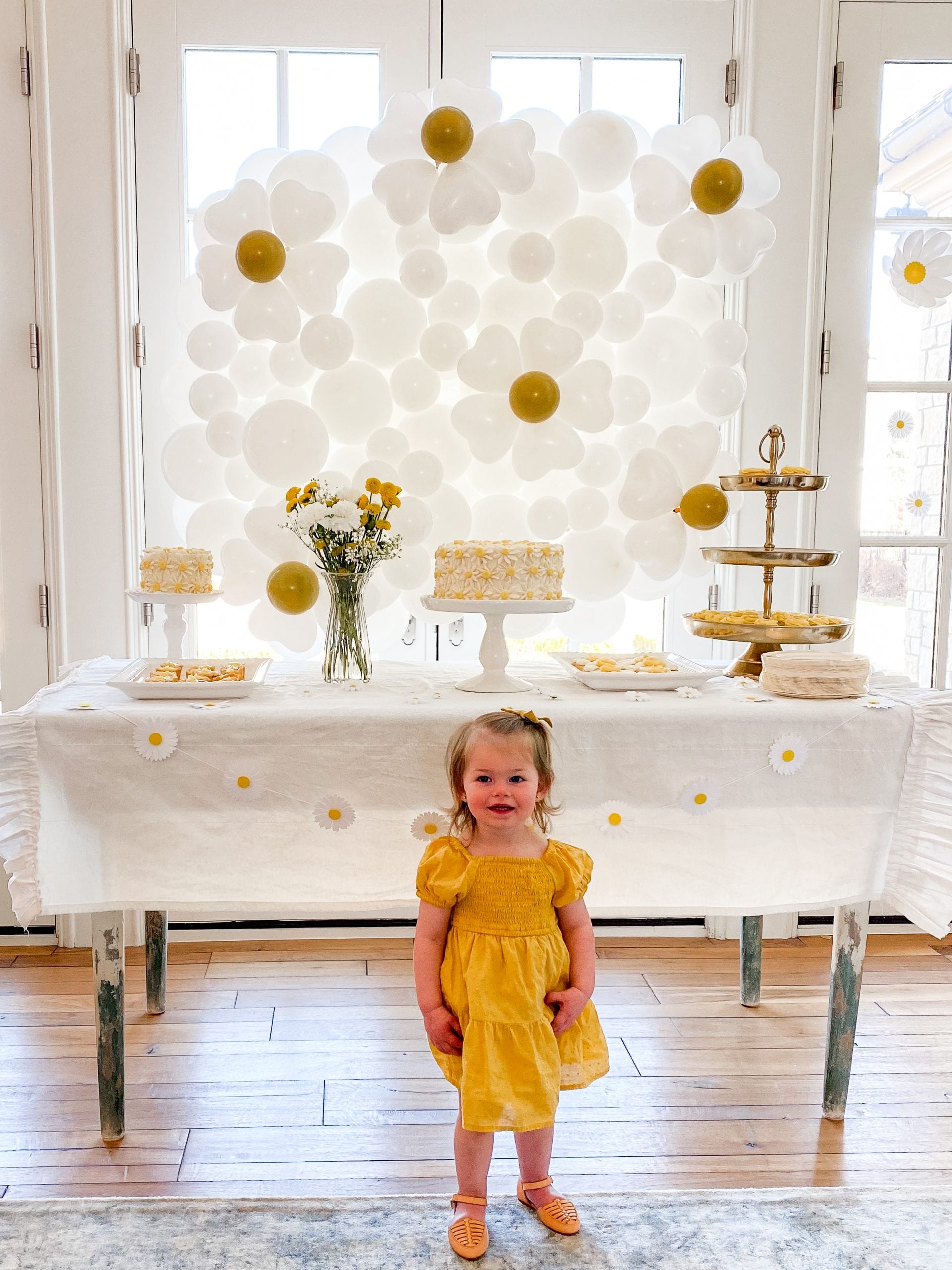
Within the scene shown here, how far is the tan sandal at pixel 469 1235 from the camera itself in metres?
1.58

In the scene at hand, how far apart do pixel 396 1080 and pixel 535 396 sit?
1.47 metres

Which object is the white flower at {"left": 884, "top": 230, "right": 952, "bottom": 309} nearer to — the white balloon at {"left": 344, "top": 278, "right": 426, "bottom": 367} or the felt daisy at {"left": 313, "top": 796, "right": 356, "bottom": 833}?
the white balloon at {"left": 344, "top": 278, "right": 426, "bottom": 367}

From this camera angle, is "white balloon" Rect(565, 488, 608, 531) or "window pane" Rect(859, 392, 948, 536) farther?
"window pane" Rect(859, 392, 948, 536)

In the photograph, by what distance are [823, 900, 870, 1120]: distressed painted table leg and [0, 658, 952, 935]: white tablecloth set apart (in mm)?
65

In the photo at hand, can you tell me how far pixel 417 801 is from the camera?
1908 millimetres

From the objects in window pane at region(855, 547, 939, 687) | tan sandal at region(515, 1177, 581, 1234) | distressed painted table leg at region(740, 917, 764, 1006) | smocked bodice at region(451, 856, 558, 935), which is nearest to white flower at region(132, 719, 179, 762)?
smocked bodice at region(451, 856, 558, 935)

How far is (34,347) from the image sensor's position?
270 centimetres

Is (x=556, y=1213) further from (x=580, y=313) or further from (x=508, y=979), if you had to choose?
(x=580, y=313)

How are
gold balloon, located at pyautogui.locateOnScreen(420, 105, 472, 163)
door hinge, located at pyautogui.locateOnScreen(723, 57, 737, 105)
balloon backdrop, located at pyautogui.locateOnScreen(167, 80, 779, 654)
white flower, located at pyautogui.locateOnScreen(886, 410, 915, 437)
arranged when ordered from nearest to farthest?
gold balloon, located at pyautogui.locateOnScreen(420, 105, 472, 163)
balloon backdrop, located at pyautogui.locateOnScreen(167, 80, 779, 654)
door hinge, located at pyautogui.locateOnScreen(723, 57, 737, 105)
white flower, located at pyautogui.locateOnScreen(886, 410, 915, 437)

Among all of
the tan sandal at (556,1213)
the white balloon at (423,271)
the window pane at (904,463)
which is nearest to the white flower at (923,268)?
the window pane at (904,463)

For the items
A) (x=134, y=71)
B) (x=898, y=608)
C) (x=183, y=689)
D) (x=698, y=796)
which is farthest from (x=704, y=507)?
(x=134, y=71)

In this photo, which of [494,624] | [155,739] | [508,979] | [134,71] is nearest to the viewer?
[508,979]

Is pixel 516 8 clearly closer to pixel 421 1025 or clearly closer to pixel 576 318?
pixel 576 318

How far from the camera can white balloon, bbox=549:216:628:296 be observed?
2.36 meters
